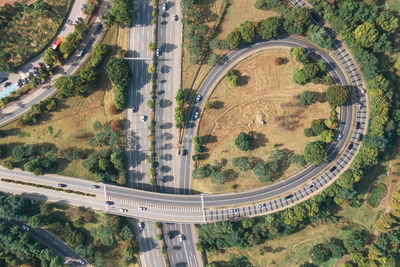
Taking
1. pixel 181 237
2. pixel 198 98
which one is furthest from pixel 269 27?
pixel 181 237

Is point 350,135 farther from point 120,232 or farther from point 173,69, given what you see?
point 120,232

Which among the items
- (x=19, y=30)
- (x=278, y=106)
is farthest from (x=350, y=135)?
(x=19, y=30)

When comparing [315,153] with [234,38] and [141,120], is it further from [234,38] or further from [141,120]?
[141,120]

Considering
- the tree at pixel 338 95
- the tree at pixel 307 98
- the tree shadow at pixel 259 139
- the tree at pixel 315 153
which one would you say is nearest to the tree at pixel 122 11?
the tree shadow at pixel 259 139

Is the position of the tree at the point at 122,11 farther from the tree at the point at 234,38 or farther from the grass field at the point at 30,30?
the tree at the point at 234,38

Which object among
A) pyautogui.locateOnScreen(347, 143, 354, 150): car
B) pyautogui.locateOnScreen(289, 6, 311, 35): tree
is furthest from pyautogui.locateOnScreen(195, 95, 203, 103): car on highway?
pyautogui.locateOnScreen(347, 143, 354, 150): car
